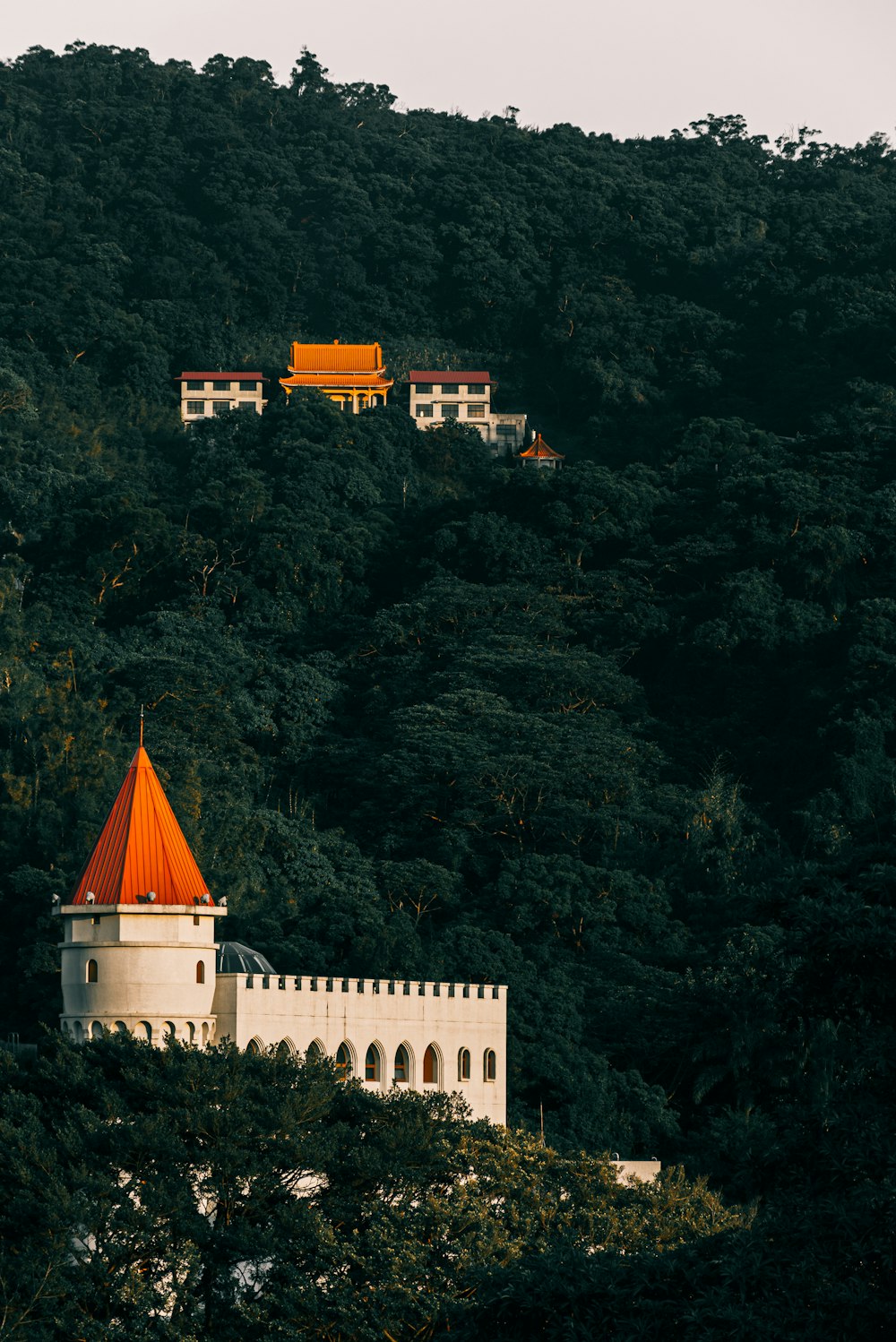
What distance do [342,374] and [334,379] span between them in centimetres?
37

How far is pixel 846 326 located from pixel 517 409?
1325 centimetres

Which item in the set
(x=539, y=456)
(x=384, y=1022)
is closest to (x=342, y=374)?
(x=539, y=456)

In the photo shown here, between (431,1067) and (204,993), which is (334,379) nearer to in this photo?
(431,1067)

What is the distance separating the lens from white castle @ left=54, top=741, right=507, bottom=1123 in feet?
164

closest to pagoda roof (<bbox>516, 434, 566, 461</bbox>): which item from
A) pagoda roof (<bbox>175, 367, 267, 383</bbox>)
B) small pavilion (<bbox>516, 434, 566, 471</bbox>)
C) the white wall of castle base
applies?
small pavilion (<bbox>516, 434, 566, 471</bbox>)

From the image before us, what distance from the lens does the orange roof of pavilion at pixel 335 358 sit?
11056 cm

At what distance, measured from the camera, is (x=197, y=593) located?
88438 millimetres

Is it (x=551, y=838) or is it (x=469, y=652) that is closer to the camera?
(x=551, y=838)

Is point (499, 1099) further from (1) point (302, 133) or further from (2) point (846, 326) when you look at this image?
(1) point (302, 133)

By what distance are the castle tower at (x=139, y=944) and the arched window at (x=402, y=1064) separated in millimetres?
6040

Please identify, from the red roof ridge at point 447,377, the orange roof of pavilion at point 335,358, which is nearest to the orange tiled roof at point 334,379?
the orange roof of pavilion at point 335,358

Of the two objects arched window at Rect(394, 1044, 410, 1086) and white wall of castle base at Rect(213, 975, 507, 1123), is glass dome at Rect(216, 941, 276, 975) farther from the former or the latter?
arched window at Rect(394, 1044, 410, 1086)

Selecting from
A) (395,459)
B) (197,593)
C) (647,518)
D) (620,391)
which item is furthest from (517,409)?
(197,593)

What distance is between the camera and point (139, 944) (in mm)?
50094
